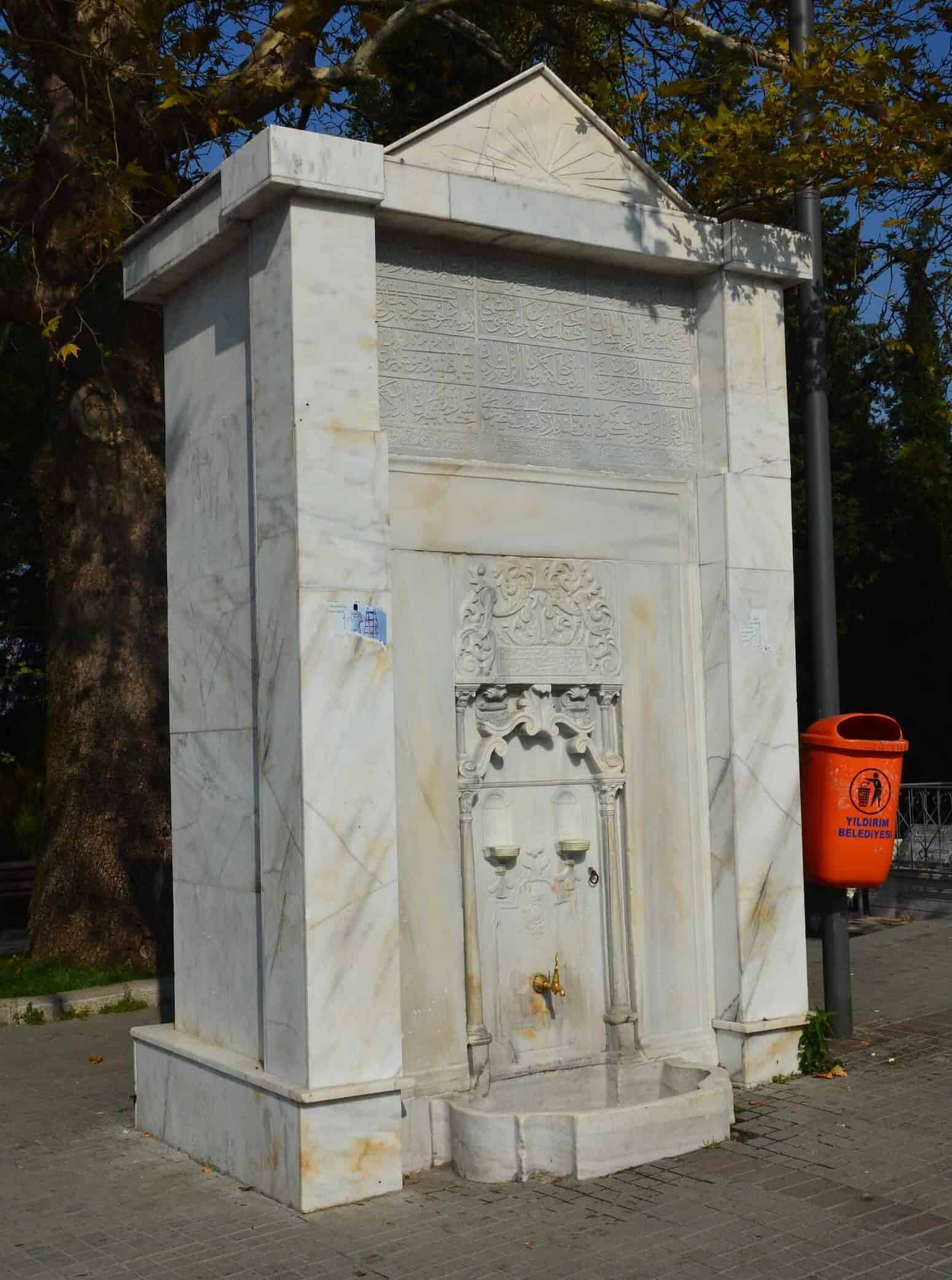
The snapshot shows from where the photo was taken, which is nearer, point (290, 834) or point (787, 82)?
point (290, 834)

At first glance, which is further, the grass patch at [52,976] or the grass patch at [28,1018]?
the grass patch at [52,976]

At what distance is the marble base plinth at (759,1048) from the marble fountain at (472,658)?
0.06 ft

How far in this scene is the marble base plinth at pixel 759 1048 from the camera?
7062 mm

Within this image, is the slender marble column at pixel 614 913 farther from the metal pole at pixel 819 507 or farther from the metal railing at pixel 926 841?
the metal railing at pixel 926 841

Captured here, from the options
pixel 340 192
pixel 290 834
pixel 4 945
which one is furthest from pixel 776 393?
pixel 4 945

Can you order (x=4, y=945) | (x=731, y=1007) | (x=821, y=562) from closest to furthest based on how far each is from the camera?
(x=731, y=1007) < (x=821, y=562) < (x=4, y=945)

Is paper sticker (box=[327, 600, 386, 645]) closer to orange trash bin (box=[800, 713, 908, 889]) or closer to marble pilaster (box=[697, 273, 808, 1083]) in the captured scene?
marble pilaster (box=[697, 273, 808, 1083])

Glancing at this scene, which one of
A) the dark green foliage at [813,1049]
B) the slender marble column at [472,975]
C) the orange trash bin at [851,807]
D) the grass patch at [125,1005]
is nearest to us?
the slender marble column at [472,975]

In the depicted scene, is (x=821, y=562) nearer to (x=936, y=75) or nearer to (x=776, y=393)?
(x=776, y=393)

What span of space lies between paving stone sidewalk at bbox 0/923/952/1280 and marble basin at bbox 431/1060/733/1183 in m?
0.08

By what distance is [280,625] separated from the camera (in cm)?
594

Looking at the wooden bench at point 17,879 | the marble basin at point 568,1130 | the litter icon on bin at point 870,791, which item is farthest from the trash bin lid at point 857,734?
the wooden bench at point 17,879

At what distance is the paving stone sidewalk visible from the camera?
493 cm

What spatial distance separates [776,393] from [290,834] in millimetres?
3574
